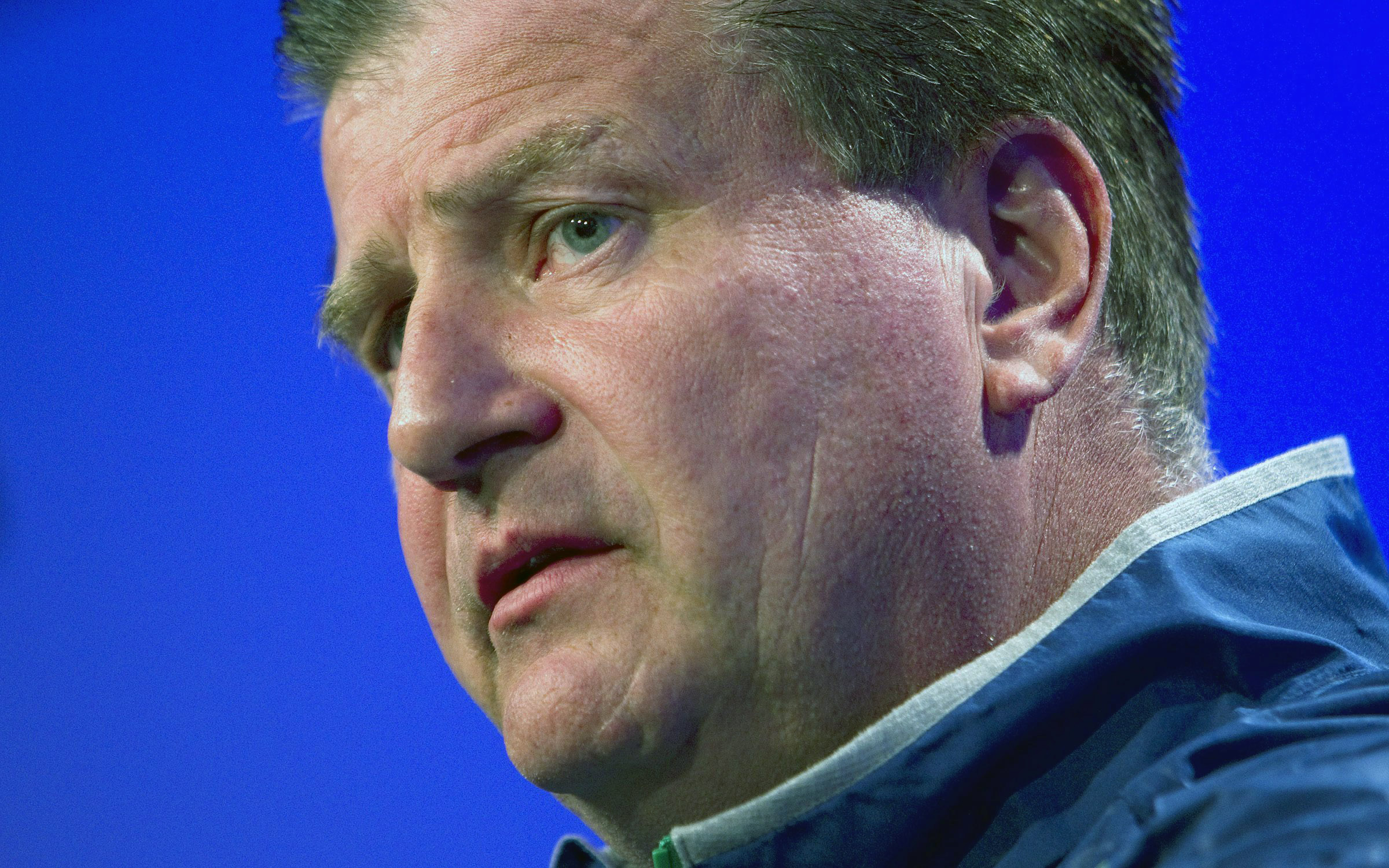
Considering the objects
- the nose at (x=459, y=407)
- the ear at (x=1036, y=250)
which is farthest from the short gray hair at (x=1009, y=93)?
the nose at (x=459, y=407)

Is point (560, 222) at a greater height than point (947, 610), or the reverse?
point (560, 222)

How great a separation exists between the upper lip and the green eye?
18 cm

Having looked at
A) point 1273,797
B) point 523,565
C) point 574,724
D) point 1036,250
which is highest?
point 1036,250

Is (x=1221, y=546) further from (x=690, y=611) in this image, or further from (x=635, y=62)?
(x=635, y=62)

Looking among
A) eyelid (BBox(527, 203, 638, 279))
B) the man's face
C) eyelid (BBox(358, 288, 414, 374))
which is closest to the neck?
the man's face

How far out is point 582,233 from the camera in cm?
86

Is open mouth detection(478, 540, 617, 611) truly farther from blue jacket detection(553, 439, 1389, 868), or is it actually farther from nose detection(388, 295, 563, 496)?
blue jacket detection(553, 439, 1389, 868)

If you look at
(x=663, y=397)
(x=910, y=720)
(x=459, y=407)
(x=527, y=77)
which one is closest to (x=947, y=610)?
(x=910, y=720)

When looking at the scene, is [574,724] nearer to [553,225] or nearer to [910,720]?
[910,720]

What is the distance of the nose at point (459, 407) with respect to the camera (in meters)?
0.81

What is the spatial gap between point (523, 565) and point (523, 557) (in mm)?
14

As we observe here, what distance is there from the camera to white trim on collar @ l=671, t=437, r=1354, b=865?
29.6 inches

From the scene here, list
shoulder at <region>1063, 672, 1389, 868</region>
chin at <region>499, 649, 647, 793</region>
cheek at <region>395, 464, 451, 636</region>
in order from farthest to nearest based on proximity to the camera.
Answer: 1. cheek at <region>395, 464, 451, 636</region>
2. chin at <region>499, 649, 647, 793</region>
3. shoulder at <region>1063, 672, 1389, 868</region>

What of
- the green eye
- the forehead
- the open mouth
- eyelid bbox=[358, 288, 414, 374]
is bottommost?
the open mouth
